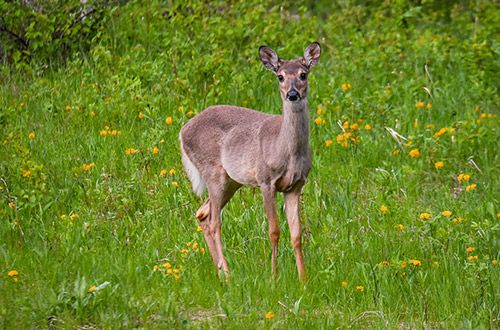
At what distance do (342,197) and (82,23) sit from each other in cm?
433

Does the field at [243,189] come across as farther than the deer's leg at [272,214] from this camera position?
No

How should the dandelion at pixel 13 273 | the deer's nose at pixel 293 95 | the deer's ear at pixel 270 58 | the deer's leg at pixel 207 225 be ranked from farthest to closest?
the deer's leg at pixel 207 225 < the deer's ear at pixel 270 58 < the deer's nose at pixel 293 95 < the dandelion at pixel 13 273

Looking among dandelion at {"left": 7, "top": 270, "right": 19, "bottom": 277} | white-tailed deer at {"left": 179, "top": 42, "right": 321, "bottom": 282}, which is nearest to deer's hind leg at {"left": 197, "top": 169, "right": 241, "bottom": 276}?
white-tailed deer at {"left": 179, "top": 42, "right": 321, "bottom": 282}

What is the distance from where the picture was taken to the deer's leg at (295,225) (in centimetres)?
590

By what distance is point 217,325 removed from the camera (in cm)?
505

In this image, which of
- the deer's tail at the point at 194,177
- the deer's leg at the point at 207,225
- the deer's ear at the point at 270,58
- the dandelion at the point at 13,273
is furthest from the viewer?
the deer's tail at the point at 194,177

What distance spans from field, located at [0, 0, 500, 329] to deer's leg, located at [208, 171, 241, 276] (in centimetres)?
13

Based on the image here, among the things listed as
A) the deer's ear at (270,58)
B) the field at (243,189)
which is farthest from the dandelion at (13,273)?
the deer's ear at (270,58)

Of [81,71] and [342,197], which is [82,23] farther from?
[342,197]

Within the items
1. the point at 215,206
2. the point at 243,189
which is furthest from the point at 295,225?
the point at 243,189

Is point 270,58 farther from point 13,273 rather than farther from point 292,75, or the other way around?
point 13,273

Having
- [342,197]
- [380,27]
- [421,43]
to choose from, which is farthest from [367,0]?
[342,197]

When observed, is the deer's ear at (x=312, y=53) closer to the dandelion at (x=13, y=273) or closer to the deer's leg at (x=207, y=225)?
the deer's leg at (x=207, y=225)

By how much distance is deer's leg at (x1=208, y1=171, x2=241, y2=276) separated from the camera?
640 centimetres
